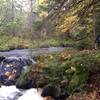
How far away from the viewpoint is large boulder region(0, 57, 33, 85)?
15.6 m

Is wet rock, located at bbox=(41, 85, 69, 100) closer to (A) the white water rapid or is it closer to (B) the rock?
(B) the rock

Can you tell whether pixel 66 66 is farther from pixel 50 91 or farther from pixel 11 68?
pixel 11 68

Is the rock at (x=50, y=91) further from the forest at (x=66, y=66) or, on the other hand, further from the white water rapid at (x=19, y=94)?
the white water rapid at (x=19, y=94)

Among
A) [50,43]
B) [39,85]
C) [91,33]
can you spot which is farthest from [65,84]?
[50,43]

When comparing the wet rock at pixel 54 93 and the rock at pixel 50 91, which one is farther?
the rock at pixel 50 91

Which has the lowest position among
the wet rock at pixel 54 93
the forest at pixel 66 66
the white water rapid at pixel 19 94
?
the white water rapid at pixel 19 94

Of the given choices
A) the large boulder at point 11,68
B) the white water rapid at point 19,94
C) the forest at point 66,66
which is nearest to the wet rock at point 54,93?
the forest at point 66,66

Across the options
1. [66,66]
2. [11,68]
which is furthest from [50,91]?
[11,68]

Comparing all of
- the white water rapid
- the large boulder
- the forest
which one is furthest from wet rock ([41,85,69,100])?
the large boulder

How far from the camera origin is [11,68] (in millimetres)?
17016

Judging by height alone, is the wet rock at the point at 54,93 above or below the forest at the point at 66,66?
below

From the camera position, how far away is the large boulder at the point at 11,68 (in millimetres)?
15618

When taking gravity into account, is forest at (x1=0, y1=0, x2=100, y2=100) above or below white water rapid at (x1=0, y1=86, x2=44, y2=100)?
above

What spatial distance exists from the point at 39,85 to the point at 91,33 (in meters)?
9.31
